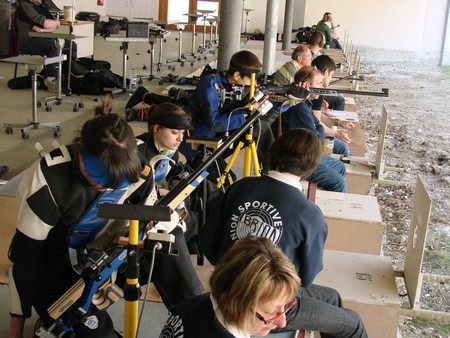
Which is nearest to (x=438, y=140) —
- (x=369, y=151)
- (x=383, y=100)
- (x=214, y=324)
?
(x=369, y=151)

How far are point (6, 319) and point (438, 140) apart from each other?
300 inches

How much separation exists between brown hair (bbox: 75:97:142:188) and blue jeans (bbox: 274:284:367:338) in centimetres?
70

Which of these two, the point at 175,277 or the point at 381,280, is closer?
the point at 175,277

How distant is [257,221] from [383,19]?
19.2m

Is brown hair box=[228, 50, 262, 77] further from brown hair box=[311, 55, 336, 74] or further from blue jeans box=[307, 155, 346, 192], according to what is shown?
brown hair box=[311, 55, 336, 74]

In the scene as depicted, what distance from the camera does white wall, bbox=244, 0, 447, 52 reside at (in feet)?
65.2

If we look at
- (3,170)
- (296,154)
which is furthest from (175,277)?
(3,170)

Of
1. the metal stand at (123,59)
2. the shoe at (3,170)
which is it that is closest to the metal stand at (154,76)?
the metal stand at (123,59)

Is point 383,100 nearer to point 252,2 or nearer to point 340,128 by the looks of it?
point 340,128

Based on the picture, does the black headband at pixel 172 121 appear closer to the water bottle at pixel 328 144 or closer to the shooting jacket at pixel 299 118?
the shooting jacket at pixel 299 118

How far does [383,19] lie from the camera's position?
20.0m

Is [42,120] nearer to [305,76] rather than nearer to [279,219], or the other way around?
[305,76]

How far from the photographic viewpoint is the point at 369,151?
24.4ft

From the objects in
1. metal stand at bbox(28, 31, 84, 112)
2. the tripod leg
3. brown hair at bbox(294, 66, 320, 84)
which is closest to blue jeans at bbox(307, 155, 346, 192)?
the tripod leg
